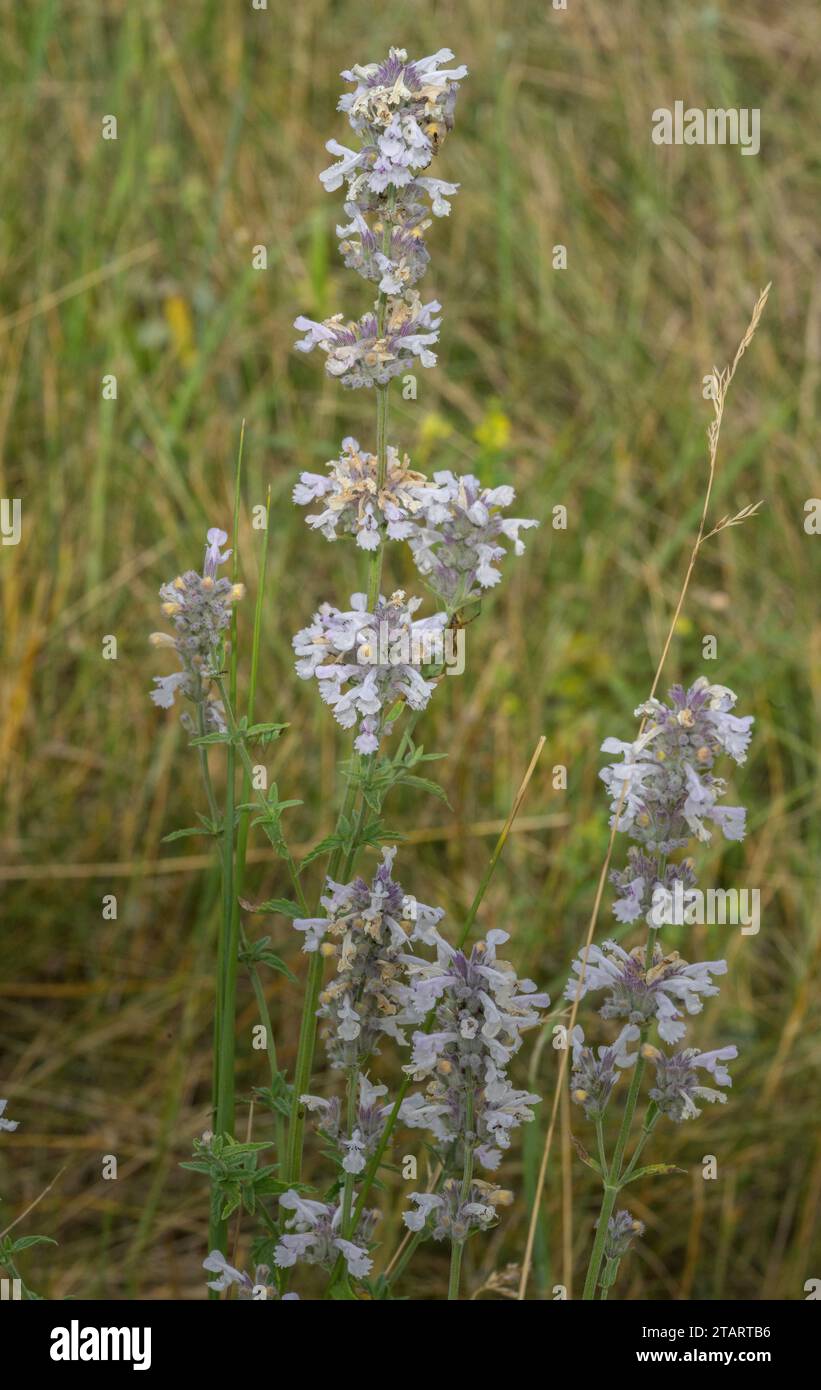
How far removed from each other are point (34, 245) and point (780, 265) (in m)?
2.32

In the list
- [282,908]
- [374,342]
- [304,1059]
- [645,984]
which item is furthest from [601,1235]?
[374,342]

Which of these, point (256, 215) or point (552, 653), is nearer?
point (552, 653)

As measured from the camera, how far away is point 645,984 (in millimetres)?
1838

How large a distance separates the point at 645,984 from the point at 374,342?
832 mm

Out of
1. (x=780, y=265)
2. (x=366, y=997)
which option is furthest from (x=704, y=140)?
(x=366, y=997)

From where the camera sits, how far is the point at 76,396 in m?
4.36

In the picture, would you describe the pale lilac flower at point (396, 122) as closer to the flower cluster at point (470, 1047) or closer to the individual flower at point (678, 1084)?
the flower cluster at point (470, 1047)

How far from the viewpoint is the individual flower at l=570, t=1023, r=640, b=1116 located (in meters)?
1.86

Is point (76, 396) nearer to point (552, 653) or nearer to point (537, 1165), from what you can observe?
point (552, 653)

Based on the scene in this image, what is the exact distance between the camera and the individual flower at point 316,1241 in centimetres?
191

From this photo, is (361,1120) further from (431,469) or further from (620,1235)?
(431,469)

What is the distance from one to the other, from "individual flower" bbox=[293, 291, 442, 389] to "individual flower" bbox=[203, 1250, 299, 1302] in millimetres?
1106

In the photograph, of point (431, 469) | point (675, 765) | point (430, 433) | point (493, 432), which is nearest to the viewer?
point (675, 765)

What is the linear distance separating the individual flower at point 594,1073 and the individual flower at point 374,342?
2.71ft
